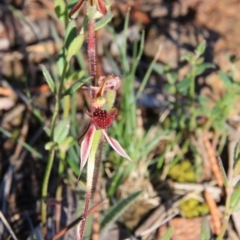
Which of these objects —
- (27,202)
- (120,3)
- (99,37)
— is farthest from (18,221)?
(120,3)

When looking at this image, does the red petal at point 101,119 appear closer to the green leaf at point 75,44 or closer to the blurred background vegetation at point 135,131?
the green leaf at point 75,44

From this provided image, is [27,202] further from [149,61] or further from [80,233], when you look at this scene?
[149,61]

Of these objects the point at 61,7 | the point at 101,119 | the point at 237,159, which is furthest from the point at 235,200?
the point at 61,7

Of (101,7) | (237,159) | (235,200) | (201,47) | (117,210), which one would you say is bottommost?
(117,210)

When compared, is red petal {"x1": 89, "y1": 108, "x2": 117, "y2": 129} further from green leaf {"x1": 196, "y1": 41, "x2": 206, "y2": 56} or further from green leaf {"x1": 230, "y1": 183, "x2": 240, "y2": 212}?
green leaf {"x1": 196, "y1": 41, "x2": 206, "y2": 56}

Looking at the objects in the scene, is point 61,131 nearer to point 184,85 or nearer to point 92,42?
point 92,42

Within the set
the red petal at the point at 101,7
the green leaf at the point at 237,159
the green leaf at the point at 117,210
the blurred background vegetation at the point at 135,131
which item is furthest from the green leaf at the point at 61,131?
the green leaf at the point at 237,159
